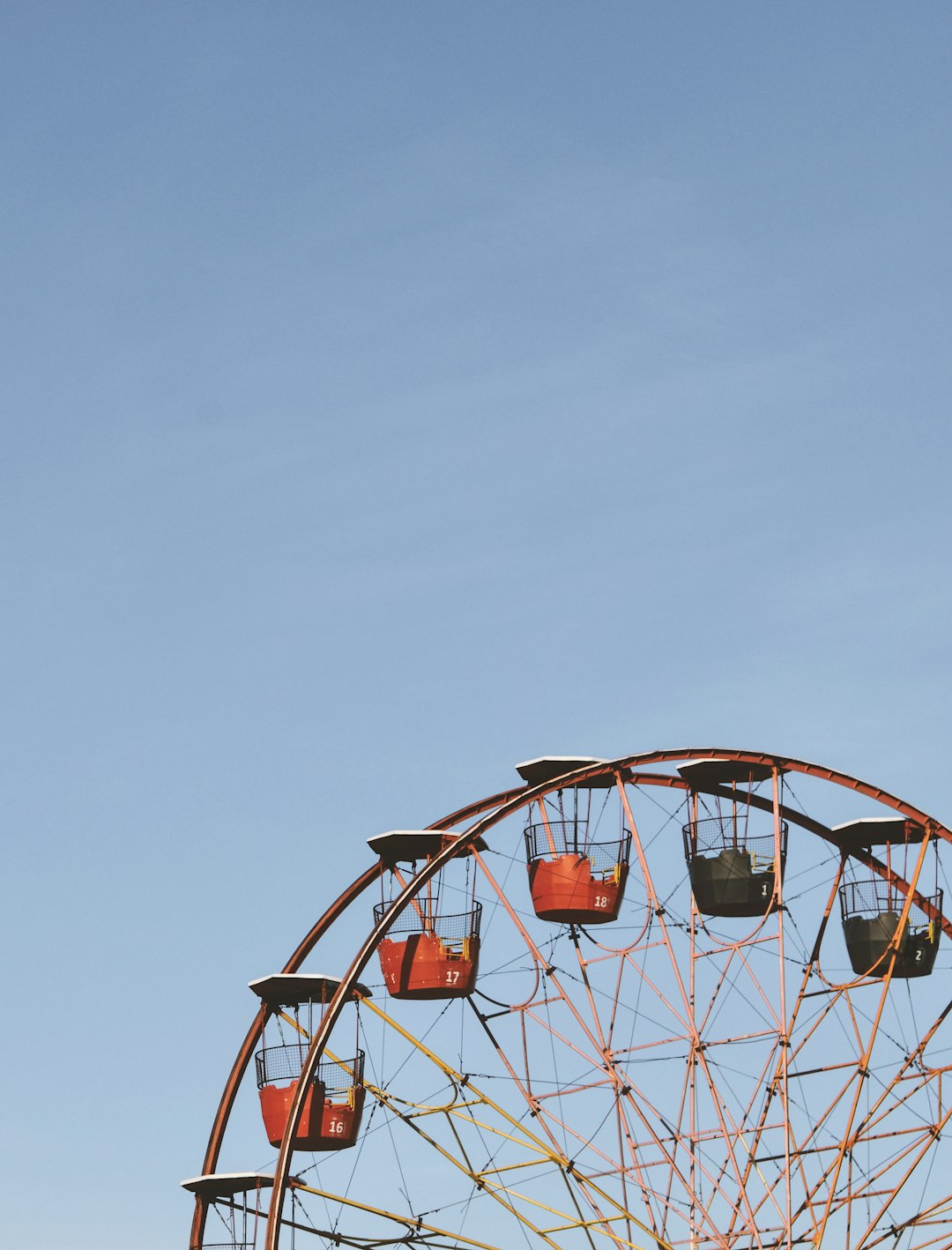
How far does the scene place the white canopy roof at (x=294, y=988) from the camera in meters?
40.3

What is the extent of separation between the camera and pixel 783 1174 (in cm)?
3625

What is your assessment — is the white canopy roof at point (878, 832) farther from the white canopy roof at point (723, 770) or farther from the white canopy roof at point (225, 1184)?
the white canopy roof at point (225, 1184)

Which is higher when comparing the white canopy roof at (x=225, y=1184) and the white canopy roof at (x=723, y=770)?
the white canopy roof at (x=723, y=770)

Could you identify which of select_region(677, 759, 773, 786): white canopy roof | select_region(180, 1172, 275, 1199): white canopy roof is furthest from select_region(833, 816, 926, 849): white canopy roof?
select_region(180, 1172, 275, 1199): white canopy roof

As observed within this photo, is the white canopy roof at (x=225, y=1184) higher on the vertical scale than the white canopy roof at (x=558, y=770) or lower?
lower

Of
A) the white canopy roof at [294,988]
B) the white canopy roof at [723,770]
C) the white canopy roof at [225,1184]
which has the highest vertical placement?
the white canopy roof at [723,770]

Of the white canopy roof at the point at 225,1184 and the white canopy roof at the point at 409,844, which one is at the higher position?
the white canopy roof at the point at 409,844

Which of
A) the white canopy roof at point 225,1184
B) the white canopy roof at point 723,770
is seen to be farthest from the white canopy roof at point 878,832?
the white canopy roof at point 225,1184

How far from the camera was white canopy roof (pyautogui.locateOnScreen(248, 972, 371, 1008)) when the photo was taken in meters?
40.3

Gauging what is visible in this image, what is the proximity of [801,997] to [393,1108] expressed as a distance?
7.03 meters

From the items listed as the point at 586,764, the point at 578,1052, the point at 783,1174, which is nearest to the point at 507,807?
the point at 586,764

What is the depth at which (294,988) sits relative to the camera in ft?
134

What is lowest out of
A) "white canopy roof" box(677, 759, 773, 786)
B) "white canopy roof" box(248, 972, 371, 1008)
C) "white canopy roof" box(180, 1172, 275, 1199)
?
"white canopy roof" box(180, 1172, 275, 1199)

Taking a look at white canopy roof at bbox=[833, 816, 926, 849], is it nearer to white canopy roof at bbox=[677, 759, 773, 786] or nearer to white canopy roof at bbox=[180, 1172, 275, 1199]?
white canopy roof at bbox=[677, 759, 773, 786]
